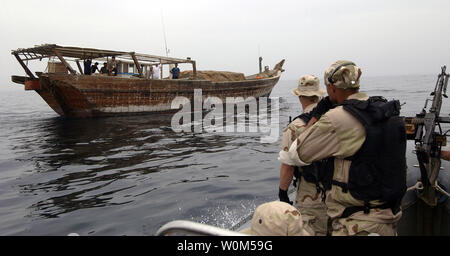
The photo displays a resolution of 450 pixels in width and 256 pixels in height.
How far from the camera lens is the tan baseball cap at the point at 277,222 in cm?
165

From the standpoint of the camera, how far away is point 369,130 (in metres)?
2.06

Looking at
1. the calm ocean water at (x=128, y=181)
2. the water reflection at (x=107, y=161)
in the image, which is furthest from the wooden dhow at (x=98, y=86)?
the calm ocean water at (x=128, y=181)

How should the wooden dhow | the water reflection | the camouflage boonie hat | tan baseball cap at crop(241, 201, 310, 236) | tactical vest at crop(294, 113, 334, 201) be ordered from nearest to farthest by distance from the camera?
tan baseball cap at crop(241, 201, 310, 236) → the camouflage boonie hat → tactical vest at crop(294, 113, 334, 201) → the water reflection → the wooden dhow

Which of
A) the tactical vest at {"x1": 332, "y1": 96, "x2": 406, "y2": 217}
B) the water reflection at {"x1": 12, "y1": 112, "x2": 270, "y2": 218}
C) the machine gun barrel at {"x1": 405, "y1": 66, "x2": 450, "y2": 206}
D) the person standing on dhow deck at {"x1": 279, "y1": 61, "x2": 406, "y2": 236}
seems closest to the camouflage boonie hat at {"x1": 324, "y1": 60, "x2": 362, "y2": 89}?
the person standing on dhow deck at {"x1": 279, "y1": 61, "x2": 406, "y2": 236}

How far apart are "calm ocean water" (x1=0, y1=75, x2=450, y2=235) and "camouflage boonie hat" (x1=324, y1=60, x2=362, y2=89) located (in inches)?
115

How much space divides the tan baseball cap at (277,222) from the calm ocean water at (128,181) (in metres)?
2.95

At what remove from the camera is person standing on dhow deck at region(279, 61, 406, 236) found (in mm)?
2080

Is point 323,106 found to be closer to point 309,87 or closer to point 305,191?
point 309,87

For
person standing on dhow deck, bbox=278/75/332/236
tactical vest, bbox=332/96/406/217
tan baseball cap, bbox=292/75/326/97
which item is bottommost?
person standing on dhow deck, bbox=278/75/332/236

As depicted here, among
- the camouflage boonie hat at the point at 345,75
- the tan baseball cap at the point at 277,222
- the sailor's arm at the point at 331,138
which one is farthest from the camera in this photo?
the camouflage boonie hat at the point at 345,75

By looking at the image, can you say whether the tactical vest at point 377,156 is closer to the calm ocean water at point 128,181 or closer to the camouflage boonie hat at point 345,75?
the camouflage boonie hat at point 345,75

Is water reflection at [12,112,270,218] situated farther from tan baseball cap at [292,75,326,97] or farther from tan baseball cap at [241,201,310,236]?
tan baseball cap at [241,201,310,236]
